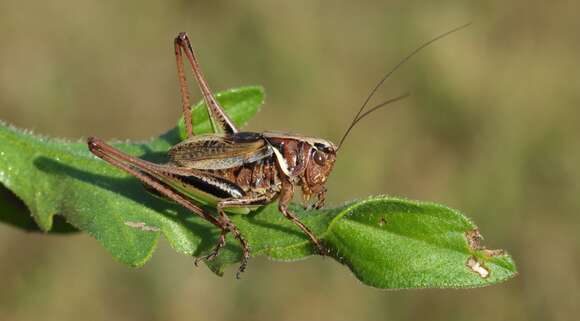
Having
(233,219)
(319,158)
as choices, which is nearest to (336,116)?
(319,158)

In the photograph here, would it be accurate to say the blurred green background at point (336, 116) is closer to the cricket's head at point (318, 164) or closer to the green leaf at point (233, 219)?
the cricket's head at point (318, 164)

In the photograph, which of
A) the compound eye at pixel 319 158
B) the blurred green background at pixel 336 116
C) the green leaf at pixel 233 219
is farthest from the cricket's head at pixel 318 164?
the blurred green background at pixel 336 116

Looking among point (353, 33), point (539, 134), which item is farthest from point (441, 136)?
point (353, 33)

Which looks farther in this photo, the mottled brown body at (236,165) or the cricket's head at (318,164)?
the cricket's head at (318,164)

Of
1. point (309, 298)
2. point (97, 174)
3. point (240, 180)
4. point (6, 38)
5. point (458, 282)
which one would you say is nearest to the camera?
point (458, 282)

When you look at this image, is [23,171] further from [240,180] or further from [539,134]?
[539,134]

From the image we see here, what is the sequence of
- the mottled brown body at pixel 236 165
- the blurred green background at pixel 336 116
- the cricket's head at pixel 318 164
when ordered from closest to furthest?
the mottled brown body at pixel 236 165
the cricket's head at pixel 318 164
the blurred green background at pixel 336 116

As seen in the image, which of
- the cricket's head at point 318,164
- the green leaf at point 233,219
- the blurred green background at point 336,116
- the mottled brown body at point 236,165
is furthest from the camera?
the blurred green background at point 336,116
